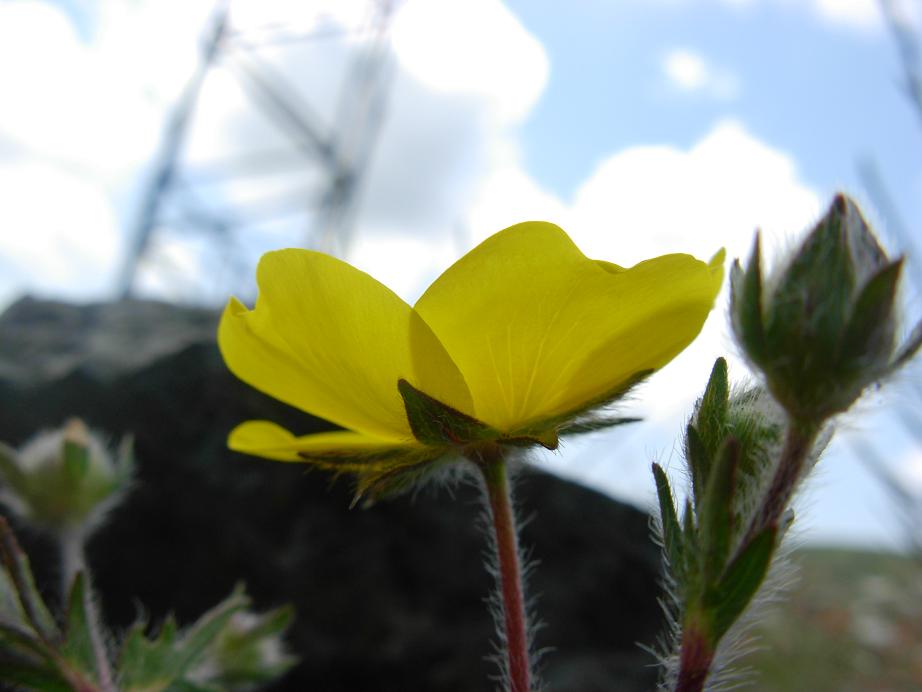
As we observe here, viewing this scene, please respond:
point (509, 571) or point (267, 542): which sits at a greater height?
point (509, 571)

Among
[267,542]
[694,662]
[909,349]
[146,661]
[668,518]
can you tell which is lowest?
[267,542]

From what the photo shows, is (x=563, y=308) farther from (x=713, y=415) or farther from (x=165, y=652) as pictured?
(x=165, y=652)

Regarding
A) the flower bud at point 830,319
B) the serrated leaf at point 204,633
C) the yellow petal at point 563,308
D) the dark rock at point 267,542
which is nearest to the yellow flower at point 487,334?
the yellow petal at point 563,308

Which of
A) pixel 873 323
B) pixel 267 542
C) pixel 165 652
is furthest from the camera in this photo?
pixel 267 542

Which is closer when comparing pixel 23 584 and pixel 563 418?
pixel 563 418

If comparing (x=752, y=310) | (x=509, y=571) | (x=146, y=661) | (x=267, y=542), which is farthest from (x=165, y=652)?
(x=267, y=542)

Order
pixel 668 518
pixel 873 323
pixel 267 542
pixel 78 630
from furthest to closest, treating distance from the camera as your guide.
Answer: pixel 267 542
pixel 78 630
pixel 668 518
pixel 873 323

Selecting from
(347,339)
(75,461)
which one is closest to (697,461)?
(347,339)

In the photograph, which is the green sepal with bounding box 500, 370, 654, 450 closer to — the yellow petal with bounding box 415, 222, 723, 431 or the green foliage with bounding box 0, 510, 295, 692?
the yellow petal with bounding box 415, 222, 723, 431
